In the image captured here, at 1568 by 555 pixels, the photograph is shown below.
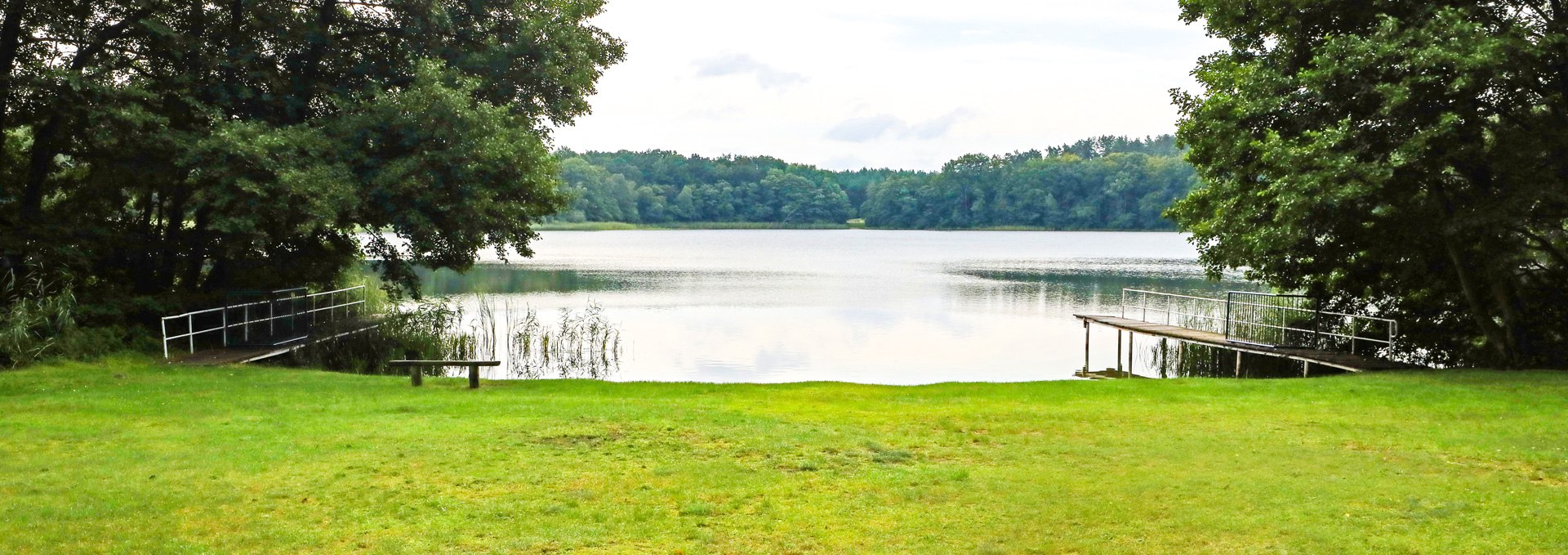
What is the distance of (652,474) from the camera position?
920cm

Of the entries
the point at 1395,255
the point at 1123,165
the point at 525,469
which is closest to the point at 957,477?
the point at 525,469

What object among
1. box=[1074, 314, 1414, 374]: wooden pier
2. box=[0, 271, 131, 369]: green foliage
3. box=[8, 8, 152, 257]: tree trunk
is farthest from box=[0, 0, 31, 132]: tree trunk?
box=[1074, 314, 1414, 374]: wooden pier

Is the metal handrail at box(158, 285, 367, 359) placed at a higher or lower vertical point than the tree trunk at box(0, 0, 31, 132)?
lower

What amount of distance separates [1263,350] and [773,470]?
49.7 feet

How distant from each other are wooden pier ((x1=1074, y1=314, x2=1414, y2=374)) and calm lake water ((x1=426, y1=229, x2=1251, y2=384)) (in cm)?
115

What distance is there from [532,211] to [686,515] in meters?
13.9

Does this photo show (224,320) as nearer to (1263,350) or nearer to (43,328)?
(43,328)

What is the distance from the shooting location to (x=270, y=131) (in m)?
17.9

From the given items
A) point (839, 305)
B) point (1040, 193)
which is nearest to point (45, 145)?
point (839, 305)

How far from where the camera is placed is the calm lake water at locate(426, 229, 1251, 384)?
24828 millimetres

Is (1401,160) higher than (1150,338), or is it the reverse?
(1401,160)

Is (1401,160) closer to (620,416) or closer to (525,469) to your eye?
(620,416)

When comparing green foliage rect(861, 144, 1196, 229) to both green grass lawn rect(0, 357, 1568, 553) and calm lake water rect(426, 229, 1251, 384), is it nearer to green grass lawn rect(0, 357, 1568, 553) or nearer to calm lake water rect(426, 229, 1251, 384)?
calm lake water rect(426, 229, 1251, 384)

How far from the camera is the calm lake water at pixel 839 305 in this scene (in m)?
24.8
